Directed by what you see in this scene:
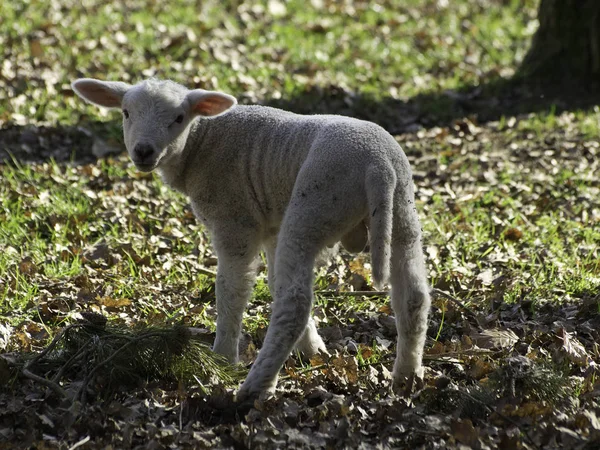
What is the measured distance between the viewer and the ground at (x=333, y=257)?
14.4 ft

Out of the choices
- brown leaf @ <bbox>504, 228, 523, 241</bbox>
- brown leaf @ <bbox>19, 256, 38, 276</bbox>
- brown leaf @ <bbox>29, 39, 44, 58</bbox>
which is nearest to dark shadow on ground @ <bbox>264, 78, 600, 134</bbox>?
brown leaf @ <bbox>504, 228, 523, 241</bbox>

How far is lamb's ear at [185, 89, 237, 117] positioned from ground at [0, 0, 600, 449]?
131cm

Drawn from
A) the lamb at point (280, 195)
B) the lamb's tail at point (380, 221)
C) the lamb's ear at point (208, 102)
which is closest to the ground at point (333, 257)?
the lamb at point (280, 195)

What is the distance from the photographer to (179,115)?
5.09 m

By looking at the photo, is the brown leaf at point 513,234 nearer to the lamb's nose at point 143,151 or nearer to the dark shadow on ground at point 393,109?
the dark shadow on ground at point 393,109

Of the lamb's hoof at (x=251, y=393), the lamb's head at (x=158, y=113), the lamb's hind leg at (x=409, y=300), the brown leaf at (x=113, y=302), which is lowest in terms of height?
the brown leaf at (x=113, y=302)

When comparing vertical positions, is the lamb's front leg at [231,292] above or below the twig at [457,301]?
above

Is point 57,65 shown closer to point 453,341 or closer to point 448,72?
point 448,72

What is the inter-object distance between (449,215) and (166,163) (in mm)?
3211

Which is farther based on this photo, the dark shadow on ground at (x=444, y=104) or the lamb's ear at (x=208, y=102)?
the dark shadow on ground at (x=444, y=104)

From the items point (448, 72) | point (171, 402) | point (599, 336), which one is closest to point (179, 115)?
point (171, 402)

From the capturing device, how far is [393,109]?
395 inches

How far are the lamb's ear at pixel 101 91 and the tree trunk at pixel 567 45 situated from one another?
668 centimetres

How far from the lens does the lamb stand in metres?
4.40
